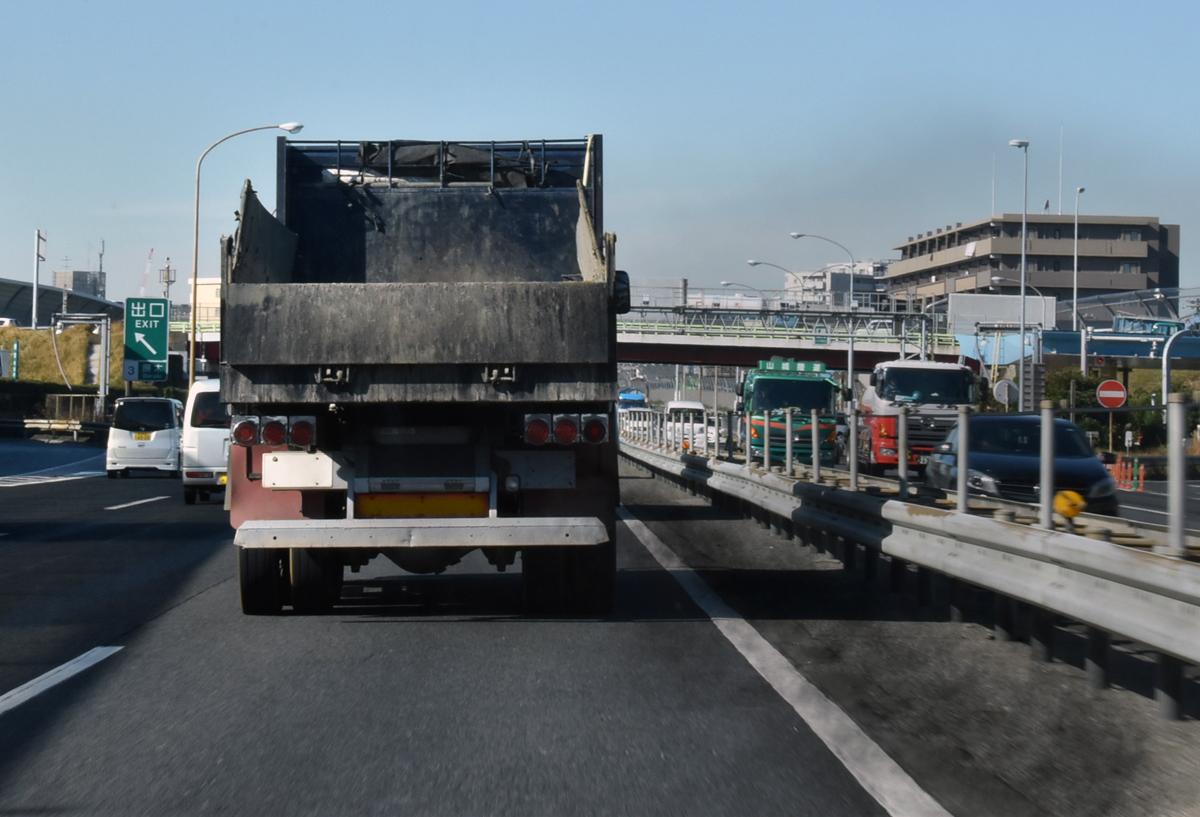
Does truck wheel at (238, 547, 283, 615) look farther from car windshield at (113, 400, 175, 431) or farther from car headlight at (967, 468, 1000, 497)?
car windshield at (113, 400, 175, 431)

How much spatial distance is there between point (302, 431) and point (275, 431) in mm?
170

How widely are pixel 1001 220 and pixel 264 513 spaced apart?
384 ft

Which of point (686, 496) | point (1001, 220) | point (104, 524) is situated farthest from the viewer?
point (1001, 220)

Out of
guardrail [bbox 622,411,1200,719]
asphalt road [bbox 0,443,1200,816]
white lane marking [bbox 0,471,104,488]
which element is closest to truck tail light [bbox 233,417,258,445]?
asphalt road [bbox 0,443,1200,816]

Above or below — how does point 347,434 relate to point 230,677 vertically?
above

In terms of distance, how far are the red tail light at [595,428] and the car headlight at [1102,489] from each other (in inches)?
118

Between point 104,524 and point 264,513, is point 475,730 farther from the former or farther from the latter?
point 104,524

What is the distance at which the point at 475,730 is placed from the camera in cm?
627

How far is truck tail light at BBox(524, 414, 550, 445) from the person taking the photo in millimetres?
8812

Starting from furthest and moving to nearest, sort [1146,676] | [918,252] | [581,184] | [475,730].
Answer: [918,252]
[581,184]
[1146,676]
[475,730]

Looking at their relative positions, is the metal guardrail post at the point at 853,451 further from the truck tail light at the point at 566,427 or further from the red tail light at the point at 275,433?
the red tail light at the point at 275,433

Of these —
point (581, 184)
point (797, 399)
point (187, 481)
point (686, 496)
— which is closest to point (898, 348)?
point (797, 399)

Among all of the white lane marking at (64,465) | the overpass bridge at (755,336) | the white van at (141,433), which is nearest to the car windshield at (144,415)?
the white van at (141,433)

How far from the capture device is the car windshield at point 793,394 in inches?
1230
